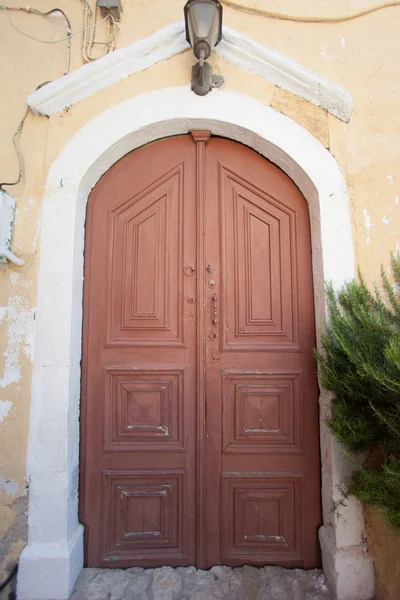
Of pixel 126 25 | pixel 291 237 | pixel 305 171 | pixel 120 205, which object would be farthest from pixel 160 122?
pixel 291 237

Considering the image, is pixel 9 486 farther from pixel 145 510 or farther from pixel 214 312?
pixel 214 312

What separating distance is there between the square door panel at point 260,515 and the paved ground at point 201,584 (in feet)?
0.39

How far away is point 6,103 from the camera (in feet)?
7.72

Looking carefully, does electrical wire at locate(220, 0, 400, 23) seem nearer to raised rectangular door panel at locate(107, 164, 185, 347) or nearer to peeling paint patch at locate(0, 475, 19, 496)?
raised rectangular door panel at locate(107, 164, 185, 347)

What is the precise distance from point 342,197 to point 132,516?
242 cm

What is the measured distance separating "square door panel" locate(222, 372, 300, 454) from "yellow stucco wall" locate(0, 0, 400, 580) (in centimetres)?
93

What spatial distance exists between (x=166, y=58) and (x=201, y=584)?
328cm

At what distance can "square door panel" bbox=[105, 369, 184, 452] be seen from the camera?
2301 mm

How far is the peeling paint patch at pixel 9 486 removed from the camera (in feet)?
6.80

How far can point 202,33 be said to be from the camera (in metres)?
2.14

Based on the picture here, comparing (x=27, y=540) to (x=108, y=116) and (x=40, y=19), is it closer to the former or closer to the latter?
(x=108, y=116)

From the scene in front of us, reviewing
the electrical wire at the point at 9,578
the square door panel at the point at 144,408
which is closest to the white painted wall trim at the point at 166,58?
the square door panel at the point at 144,408

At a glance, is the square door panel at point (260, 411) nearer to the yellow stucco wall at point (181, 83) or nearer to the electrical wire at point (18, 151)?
the yellow stucco wall at point (181, 83)

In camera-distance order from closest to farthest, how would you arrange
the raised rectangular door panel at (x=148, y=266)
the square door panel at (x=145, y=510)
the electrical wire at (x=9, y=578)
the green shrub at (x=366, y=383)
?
the green shrub at (x=366, y=383) < the electrical wire at (x=9, y=578) < the square door panel at (x=145, y=510) < the raised rectangular door panel at (x=148, y=266)
